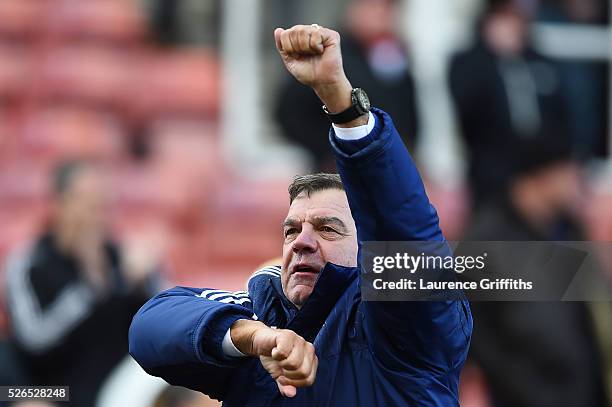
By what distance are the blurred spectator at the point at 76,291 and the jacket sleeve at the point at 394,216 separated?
3138mm

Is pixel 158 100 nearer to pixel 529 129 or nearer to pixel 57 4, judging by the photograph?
pixel 57 4

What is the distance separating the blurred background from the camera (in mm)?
6789

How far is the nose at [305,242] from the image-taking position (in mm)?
3951

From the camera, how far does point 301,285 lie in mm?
3926

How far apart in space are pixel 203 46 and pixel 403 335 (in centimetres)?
715

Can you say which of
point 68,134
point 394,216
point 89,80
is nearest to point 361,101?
point 394,216

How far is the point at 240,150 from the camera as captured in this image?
404 inches

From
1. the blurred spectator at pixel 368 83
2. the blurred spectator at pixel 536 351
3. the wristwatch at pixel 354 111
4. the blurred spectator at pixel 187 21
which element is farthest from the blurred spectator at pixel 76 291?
the wristwatch at pixel 354 111

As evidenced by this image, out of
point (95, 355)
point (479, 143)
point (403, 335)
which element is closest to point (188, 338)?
point (403, 335)

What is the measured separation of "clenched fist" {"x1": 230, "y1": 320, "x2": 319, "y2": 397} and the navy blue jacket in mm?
172

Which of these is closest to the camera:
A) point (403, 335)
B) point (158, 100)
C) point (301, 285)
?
point (403, 335)

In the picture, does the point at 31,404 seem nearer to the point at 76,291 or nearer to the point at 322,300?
the point at 76,291

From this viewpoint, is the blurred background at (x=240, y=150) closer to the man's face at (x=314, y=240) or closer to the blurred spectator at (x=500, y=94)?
the blurred spectator at (x=500, y=94)

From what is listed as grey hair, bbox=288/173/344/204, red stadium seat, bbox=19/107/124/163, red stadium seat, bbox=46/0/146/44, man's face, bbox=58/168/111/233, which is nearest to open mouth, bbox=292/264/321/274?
grey hair, bbox=288/173/344/204
